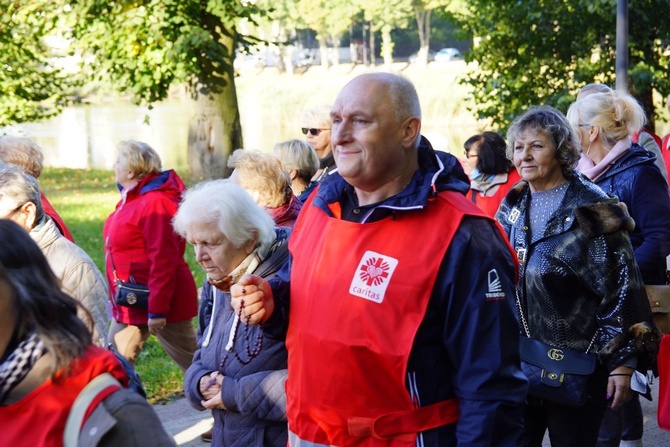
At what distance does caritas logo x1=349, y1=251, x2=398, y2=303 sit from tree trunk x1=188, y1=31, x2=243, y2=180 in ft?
51.8

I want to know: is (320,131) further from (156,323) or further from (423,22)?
(423,22)

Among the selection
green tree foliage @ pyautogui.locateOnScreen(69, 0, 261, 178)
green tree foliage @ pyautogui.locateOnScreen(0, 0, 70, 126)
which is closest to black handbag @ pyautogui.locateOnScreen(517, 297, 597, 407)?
green tree foliage @ pyautogui.locateOnScreen(69, 0, 261, 178)

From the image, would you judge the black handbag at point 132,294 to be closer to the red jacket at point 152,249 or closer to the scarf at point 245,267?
the red jacket at point 152,249

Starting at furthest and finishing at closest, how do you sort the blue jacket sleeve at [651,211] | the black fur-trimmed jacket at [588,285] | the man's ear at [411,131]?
the blue jacket sleeve at [651,211] → the black fur-trimmed jacket at [588,285] → the man's ear at [411,131]

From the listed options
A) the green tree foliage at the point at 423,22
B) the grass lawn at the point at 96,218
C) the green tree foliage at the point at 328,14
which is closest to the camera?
the grass lawn at the point at 96,218

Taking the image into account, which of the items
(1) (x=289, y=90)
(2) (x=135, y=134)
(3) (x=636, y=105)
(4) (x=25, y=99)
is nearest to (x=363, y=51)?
(1) (x=289, y=90)

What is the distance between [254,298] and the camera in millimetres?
3035

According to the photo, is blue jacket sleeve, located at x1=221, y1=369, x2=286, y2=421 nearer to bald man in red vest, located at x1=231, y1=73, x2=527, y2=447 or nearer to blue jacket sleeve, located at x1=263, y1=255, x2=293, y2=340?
blue jacket sleeve, located at x1=263, y1=255, x2=293, y2=340

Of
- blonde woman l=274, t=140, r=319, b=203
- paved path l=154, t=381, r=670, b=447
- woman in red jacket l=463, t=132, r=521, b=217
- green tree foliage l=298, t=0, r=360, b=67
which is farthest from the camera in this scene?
green tree foliage l=298, t=0, r=360, b=67

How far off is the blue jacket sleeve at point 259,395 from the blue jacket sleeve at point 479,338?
90 centimetres

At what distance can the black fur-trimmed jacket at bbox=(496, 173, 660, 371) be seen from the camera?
3.96 metres

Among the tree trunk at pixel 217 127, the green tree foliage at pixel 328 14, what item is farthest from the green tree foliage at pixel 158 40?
the green tree foliage at pixel 328 14

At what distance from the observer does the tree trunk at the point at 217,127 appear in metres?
19.1

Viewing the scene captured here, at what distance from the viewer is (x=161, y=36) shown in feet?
56.3
